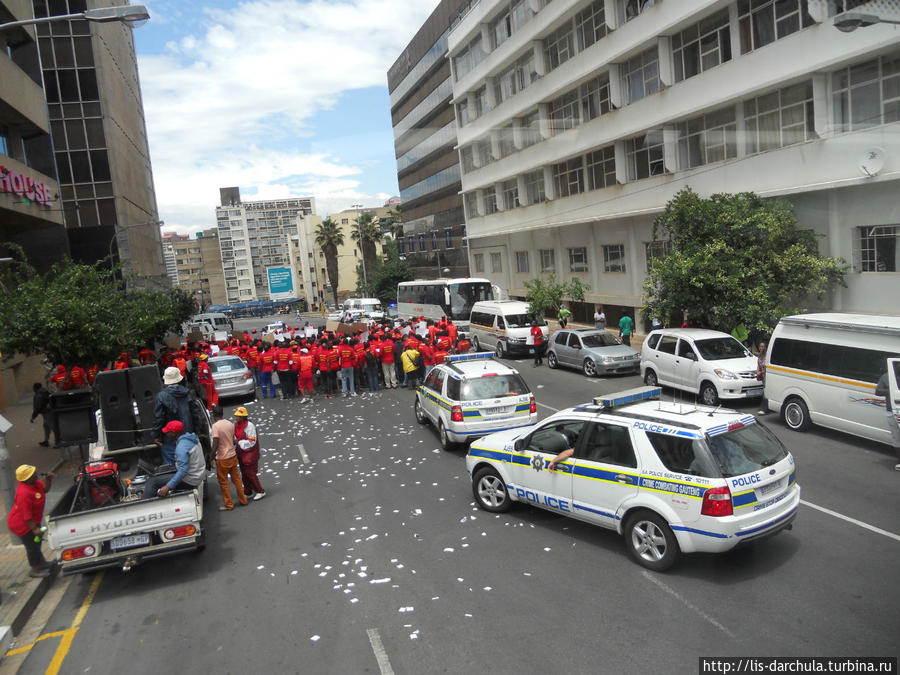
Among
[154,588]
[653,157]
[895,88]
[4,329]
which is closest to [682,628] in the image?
[154,588]

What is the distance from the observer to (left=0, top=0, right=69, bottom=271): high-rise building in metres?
22.6

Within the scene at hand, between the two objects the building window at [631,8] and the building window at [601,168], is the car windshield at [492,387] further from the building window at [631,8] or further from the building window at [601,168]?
the building window at [601,168]

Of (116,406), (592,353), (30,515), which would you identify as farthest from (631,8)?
(30,515)

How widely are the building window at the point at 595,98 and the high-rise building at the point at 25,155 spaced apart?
79.5 feet

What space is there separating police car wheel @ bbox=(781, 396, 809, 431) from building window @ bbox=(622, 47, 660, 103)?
17.9 meters

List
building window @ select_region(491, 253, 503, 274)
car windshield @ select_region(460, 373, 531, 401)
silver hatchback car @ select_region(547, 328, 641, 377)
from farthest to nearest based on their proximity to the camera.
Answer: building window @ select_region(491, 253, 503, 274) → silver hatchback car @ select_region(547, 328, 641, 377) → car windshield @ select_region(460, 373, 531, 401)

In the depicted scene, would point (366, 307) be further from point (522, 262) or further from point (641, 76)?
point (641, 76)

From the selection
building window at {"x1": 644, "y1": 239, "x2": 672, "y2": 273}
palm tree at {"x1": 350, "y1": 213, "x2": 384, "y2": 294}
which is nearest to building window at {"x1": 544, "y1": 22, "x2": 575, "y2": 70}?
building window at {"x1": 644, "y1": 239, "x2": 672, "y2": 273}

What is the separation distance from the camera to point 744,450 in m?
6.99

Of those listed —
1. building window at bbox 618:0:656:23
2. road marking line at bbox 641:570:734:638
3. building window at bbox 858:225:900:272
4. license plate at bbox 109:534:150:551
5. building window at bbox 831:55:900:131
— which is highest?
building window at bbox 618:0:656:23

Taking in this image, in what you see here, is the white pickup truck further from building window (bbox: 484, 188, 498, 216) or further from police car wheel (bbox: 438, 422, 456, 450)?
building window (bbox: 484, 188, 498, 216)

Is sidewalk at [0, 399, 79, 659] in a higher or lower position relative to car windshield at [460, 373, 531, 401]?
lower

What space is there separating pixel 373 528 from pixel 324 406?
1074cm

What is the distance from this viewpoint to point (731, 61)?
72.9ft
